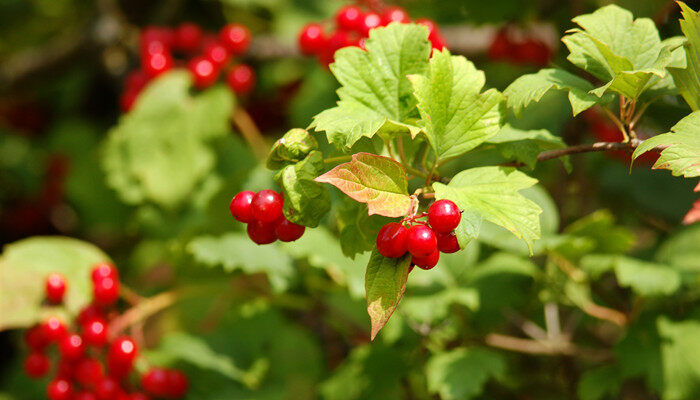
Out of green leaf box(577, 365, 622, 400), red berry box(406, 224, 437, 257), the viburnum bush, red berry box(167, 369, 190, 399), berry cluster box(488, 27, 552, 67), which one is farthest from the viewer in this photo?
berry cluster box(488, 27, 552, 67)

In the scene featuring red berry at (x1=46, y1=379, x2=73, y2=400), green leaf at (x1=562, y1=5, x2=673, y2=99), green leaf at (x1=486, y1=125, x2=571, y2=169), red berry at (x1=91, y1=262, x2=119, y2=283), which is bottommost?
red berry at (x1=46, y1=379, x2=73, y2=400)

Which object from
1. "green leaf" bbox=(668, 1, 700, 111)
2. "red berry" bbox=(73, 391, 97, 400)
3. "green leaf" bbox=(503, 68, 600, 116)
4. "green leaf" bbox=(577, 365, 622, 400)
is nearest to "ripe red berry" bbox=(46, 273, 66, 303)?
"red berry" bbox=(73, 391, 97, 400)

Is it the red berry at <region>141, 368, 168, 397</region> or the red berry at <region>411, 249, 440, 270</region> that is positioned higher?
the red berry at <region>411, 249, 440, 270</region>

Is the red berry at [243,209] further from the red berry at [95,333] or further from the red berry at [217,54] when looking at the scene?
the red berry at [217,54]

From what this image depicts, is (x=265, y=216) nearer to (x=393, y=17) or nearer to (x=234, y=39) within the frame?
(x=393, y=17)

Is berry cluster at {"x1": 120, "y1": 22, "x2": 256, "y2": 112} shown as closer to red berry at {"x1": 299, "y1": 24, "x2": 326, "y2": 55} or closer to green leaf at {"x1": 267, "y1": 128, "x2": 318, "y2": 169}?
red berry at {"x1": 299, "y1": 24, "x2": 326, "y2": 55}

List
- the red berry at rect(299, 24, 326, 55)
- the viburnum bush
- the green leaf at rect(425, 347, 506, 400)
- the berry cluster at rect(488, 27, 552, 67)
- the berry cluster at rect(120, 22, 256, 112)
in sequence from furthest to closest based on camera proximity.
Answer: the berry cluster at rect(120, 22, 256, 112), the berry cluster at rect(488, 27, 552, 67), the red berry at rect(299, 24, 326, 55), the green leaf at rect(425, 347, 506, 400), the viburnum bush

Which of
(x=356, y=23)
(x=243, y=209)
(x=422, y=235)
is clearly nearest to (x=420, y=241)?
(x=422, y=235)
